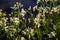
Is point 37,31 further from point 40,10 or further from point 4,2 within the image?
point 4,2

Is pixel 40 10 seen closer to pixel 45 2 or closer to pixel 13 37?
pixel 45 2

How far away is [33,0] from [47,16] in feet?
2.13

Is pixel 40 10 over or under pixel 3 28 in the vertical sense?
over

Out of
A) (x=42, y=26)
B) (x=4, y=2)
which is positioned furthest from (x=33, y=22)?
(x=4, y=2)

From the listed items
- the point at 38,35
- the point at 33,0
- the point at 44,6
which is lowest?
the point at 38,35

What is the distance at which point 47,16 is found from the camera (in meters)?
1.75

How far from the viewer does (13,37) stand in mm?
1838

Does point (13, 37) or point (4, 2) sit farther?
point (4, 2)

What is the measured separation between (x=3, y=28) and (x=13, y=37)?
12 cm

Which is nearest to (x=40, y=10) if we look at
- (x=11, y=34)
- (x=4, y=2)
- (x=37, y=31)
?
(x=37, y=31)

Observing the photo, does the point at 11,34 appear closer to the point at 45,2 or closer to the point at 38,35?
the point at 38,35

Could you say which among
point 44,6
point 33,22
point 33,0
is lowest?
point 33,22

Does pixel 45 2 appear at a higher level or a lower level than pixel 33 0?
lower

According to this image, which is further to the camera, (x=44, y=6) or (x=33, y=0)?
(x=33, y=0)
